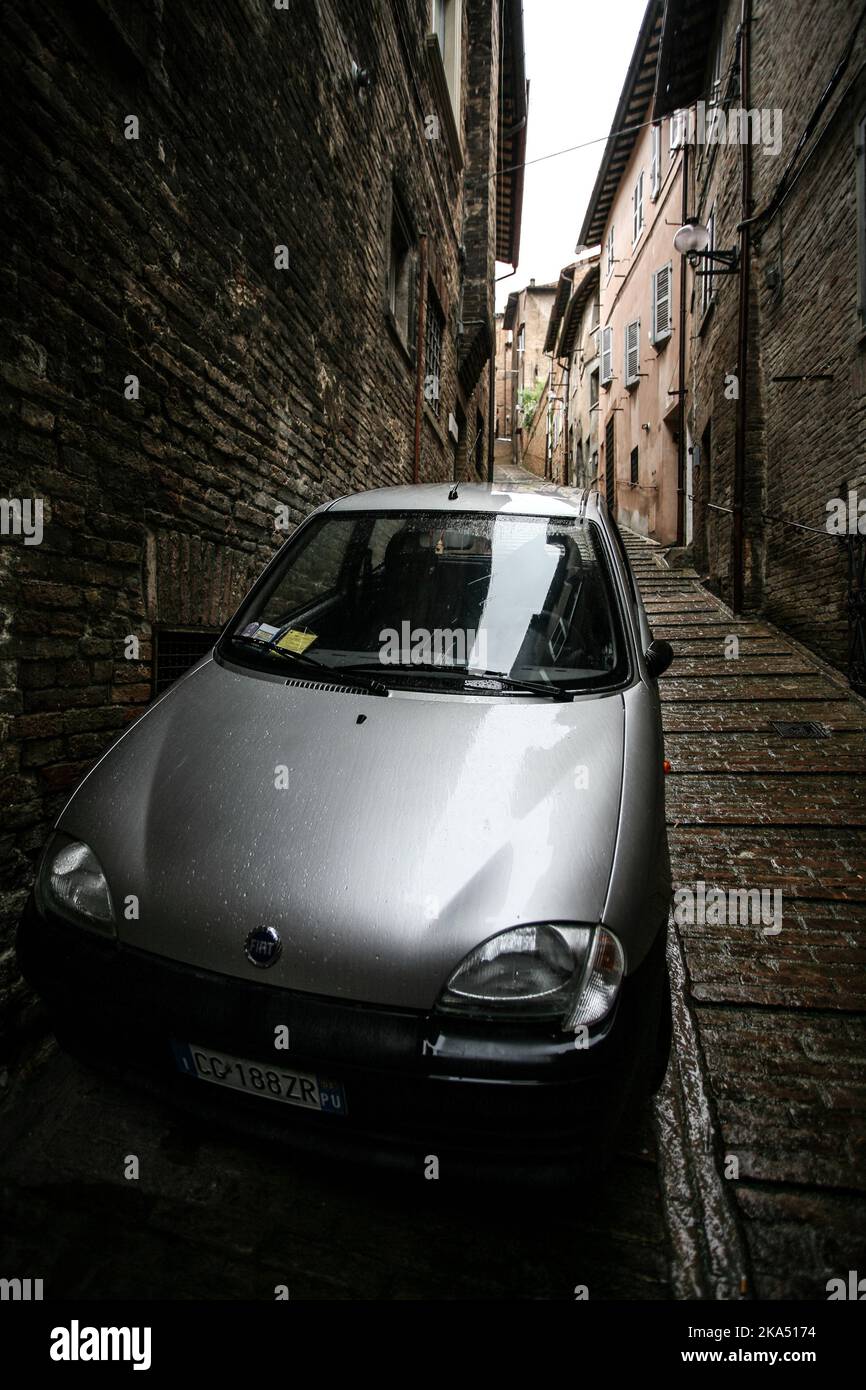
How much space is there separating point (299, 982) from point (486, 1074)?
1.43 feet

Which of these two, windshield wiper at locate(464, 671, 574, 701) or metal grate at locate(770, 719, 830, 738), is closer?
windshield wiper at locate(464, 671, 574, 701)

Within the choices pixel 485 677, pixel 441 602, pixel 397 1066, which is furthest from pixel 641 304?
pixel 397 1066

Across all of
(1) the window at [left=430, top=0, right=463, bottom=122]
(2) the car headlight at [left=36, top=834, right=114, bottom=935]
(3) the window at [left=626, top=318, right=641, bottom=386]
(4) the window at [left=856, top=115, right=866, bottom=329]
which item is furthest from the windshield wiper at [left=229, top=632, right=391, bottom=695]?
(3) the window at [left=626, top=318, right=641, bottom=386]

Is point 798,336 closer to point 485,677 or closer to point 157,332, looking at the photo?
point 157,332

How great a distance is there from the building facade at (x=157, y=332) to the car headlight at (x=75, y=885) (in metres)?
0.67

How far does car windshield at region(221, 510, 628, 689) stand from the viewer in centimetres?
240

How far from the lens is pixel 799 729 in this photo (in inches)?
227

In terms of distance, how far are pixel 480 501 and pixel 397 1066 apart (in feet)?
7.15

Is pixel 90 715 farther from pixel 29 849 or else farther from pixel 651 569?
pixel 651 569

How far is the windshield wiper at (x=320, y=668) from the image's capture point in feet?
7.46

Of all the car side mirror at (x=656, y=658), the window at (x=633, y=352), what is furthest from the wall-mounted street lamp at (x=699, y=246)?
the car side mirror at (x=656, y=658)

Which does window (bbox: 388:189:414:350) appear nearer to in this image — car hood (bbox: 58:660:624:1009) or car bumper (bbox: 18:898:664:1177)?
car hood (bbox: 58:660:624:1009)

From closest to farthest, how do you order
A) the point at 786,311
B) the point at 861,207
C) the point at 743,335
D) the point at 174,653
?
1. the point at 174,653
2. the point at 861,207
3. the point at 786,311
4. the point at 743,335

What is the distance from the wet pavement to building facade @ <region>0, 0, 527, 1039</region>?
0.68 m
